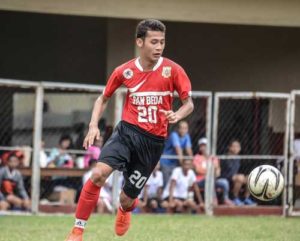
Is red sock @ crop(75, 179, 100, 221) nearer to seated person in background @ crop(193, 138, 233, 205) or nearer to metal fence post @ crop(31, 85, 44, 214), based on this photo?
metal fence post @ crop(31, 85, 44, 214)

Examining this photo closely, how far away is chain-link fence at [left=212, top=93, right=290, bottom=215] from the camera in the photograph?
1528cm

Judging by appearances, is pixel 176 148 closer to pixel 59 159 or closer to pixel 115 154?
pixel 59 159

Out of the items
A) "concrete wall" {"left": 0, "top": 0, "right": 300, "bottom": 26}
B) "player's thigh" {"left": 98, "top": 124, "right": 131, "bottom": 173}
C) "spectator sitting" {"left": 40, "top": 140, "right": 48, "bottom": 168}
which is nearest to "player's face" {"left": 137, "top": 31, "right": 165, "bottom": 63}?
"player's thigh" {"left": 98, "top": 124, "right": 131, "bottom": 173}

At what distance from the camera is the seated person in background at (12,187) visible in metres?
14.3

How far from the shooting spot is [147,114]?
28.1 feet

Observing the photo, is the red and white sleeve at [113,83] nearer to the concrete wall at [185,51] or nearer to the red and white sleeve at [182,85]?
the red and white sleeve at [182,85]

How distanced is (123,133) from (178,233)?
2.64 m

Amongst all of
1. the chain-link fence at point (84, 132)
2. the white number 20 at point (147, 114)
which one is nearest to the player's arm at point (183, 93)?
the white number 20 at point (147, 114)

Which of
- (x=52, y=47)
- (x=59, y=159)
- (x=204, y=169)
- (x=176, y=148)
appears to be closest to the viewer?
(x=59, y=159)

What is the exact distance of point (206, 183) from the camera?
592 inches

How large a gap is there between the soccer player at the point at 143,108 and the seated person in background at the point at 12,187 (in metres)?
5.88

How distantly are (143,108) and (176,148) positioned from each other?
21.2 ft

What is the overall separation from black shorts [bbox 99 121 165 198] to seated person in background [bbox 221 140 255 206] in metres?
6.54

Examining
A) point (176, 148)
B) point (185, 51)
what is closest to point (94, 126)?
point (176, 148)
